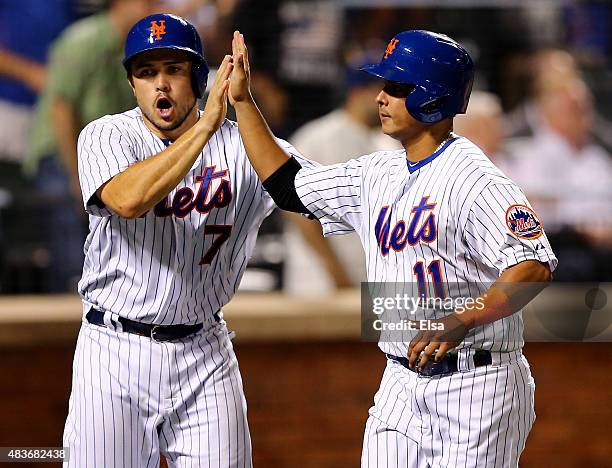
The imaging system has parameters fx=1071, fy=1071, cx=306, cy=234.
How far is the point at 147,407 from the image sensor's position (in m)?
2.77

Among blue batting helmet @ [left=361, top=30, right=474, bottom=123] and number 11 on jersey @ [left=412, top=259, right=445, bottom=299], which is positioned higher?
blue batting helmet @ [left=361, top=30, right=474, bottom=123]

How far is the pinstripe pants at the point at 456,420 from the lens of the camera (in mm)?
2562

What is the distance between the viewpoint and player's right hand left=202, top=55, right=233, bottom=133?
257 centimetres

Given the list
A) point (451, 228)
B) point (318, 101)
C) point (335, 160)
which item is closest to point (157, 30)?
point (451, 228)

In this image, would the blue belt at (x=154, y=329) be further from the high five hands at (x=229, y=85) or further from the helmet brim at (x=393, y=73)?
the helmet brim at (x=393, y=73)

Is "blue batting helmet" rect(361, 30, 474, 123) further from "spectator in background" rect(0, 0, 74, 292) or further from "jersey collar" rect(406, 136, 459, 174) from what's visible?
"spectator in background" rect(0, 0, 74, 292)

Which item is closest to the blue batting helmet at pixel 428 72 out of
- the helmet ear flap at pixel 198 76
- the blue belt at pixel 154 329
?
the helmet ear flap at pixel 198 76

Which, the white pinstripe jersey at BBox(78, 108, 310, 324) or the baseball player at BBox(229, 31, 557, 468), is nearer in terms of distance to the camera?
the baseball player at BBox(229, 31, 557, 468)

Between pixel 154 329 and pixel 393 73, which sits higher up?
pixel 393 73

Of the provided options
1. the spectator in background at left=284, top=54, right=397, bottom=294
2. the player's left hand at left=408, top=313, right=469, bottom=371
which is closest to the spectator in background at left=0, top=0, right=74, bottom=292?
the spectator in background at left=284, top=54, right=397, bottom=294

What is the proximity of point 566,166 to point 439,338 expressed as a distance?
3.33m

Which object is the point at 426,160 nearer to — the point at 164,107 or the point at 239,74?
the point at 239,74

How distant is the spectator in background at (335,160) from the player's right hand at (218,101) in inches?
88.9

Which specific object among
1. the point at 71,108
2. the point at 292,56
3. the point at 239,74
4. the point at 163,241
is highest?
the point at 292,56
